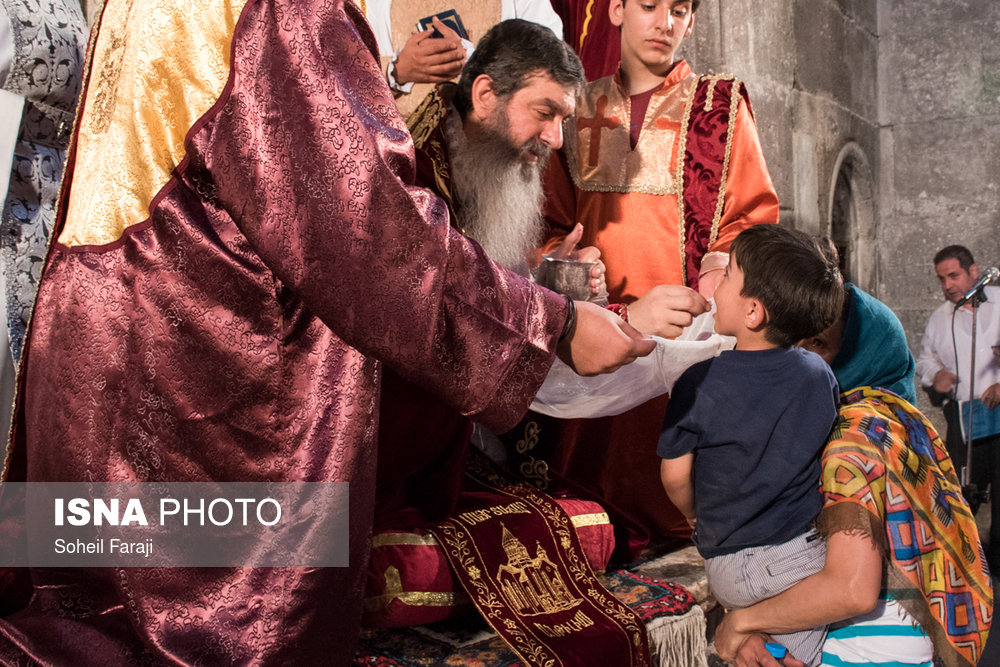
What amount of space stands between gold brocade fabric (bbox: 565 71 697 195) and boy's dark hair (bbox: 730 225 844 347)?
1.35 meters

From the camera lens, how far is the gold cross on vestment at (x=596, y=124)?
326cm

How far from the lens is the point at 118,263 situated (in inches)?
57.0

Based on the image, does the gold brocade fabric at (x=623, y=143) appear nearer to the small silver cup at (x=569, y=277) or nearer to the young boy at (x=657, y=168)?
the young boy at (x=657, y=168)

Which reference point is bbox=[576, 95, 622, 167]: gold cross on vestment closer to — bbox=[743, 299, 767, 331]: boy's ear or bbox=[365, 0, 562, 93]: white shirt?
bbox=[365, 0, 562, 93]: white shirt

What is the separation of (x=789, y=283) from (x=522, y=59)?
122 centimetres

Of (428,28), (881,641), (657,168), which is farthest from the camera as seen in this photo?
(657,168)

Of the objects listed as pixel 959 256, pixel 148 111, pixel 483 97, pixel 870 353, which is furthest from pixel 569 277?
pixel 959 256

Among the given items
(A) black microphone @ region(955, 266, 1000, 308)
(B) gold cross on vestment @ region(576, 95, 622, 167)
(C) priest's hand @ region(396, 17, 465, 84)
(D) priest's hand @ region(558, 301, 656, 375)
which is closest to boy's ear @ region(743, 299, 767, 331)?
(D) priest's hand @ region(558, 301, 656, 375)

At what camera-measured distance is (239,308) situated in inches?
58.2

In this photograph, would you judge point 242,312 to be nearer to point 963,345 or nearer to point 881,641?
point 881,641

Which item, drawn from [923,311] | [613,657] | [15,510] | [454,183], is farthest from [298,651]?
[923,311]

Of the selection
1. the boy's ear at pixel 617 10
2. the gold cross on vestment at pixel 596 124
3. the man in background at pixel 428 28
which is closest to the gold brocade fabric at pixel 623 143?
the gold cross on vestment at pixel 596 124

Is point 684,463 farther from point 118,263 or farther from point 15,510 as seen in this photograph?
point 15,510

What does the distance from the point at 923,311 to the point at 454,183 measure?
6.31m
